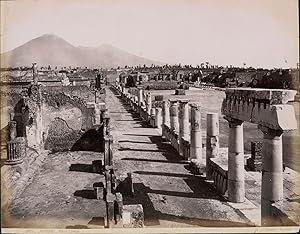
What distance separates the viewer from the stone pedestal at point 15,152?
1097 centimetres

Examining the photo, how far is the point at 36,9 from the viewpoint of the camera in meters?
6.96

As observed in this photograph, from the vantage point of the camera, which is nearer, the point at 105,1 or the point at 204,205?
the point at 105,1

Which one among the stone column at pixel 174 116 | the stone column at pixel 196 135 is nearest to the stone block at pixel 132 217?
the stone column at pixel 196 135

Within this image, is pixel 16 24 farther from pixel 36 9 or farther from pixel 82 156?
pixel 82 156

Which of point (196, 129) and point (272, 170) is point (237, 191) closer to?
point (272, 170)

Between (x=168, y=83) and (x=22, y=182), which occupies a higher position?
(x=168, y=83)

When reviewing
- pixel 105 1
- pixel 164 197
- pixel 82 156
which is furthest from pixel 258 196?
pixel 82 156

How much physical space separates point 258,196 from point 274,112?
3.89 m

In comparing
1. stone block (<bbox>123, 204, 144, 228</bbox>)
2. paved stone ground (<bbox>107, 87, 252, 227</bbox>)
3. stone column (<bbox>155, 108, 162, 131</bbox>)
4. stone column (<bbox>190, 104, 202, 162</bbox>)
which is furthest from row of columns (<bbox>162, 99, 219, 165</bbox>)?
stone block (<bbox>123, 204, 144, 228</bbox>)

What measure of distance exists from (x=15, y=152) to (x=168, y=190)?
17.1 feet

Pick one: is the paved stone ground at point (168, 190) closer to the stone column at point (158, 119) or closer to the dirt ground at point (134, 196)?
the dirt ground at point (134, 196)

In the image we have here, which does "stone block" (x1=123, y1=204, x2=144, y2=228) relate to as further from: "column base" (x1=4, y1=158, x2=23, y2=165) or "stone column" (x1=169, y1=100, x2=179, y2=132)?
"stone column" (x1=169, y1=100, x2=179, y2=132)

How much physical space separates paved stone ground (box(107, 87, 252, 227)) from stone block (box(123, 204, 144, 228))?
38cm

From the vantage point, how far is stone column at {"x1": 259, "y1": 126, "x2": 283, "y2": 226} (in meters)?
6.51
